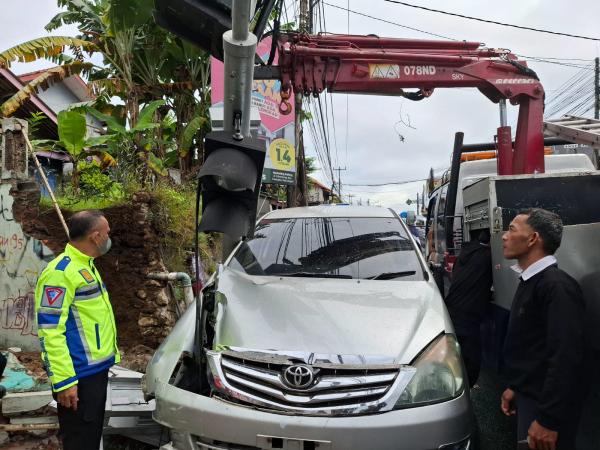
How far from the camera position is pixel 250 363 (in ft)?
8.52

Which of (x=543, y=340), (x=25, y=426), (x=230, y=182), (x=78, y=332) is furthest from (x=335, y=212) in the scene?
(x=25, y=426)

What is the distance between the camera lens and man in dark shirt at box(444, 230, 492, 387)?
363 cm

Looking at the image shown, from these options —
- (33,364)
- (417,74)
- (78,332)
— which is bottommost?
(33,364)

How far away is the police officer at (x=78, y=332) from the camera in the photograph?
8.69 feet

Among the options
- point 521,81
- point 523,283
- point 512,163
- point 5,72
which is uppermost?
point 5,72

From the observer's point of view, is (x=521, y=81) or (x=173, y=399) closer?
(x=173, y=399)

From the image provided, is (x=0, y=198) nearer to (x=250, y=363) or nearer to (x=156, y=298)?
(x=156, y=298)

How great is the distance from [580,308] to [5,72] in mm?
11033

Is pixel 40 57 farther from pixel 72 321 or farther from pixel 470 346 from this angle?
pixel 470 346

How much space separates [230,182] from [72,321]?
124 centimetres

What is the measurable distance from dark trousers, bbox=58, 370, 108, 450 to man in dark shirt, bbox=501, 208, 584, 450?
7.82 feet

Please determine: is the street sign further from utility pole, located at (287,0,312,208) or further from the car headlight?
the car headlight

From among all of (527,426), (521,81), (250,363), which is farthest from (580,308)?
(521,81)

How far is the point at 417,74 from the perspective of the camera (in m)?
Answer: 5.56
